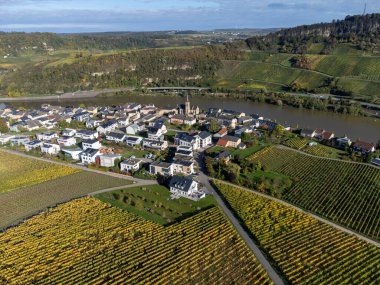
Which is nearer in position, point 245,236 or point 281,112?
point 245,236

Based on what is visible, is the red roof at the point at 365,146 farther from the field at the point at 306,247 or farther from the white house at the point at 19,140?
the white house at the point at 19,140

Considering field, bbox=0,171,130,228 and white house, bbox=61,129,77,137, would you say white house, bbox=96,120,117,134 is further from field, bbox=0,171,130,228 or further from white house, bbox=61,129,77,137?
field, bbox=0,171,130,228

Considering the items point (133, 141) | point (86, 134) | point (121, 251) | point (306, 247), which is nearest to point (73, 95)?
point (86, 134)

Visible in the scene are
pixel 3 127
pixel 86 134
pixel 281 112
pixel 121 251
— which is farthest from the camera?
pixel 281 112

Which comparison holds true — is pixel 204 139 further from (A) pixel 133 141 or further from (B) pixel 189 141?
(A) pixel 133 141

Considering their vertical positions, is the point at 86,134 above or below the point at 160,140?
below

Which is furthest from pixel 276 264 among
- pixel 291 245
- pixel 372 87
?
pixel 372 87

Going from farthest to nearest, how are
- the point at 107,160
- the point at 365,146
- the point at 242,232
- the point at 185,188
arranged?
the point at 365,146 < the point at 107,160 < the point at 185,188 < the point at 242,232
